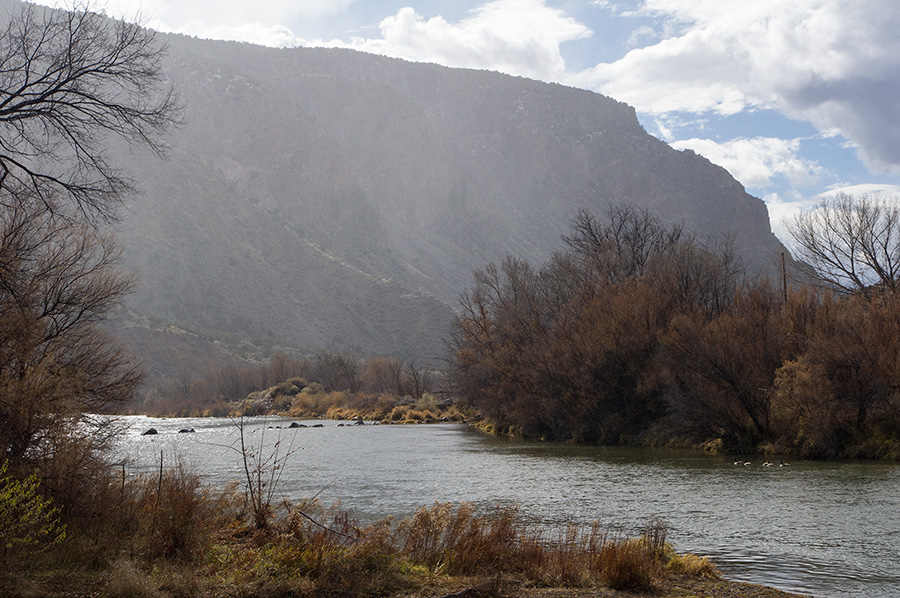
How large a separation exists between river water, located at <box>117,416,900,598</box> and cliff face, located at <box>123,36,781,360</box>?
83093 mm

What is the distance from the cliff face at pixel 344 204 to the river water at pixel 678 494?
83093 mm

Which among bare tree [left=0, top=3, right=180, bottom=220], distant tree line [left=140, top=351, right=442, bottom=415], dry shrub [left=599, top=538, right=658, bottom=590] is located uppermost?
bare tree [left=0, top=3, right=180, bottom=220]

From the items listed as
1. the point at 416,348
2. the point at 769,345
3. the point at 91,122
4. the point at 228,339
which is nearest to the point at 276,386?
the point at 228,339

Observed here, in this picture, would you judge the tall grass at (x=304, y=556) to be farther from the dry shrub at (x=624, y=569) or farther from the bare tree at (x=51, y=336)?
the bare tree at (x=51, y=336)

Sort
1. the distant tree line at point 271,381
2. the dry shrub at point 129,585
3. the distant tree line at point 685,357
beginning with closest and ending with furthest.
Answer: the dry shrub at point 129,585
the distant tree line at point 685,357
the distant tree line at point 271,381

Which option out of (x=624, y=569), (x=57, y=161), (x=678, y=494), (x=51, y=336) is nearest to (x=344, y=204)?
(x=678, y=494)

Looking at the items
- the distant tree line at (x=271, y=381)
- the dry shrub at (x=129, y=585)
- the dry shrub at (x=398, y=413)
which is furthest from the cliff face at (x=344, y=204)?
the dry shrub at (x=129, y=585)

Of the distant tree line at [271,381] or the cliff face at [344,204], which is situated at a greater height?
the cliff face at [344,204]

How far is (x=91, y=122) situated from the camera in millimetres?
11781

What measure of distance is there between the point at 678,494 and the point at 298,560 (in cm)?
1403

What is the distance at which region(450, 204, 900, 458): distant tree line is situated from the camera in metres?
27.3

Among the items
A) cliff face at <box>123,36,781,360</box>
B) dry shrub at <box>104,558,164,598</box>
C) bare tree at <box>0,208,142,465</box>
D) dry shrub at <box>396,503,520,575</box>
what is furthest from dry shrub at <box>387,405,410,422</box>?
dry shrub at <box>104,558,164,598</box>

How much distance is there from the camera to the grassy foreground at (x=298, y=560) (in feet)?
26.7

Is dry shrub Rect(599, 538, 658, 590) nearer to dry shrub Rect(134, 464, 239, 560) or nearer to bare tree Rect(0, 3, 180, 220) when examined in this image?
dry shrub Rect(134, 464, 239, 560)
